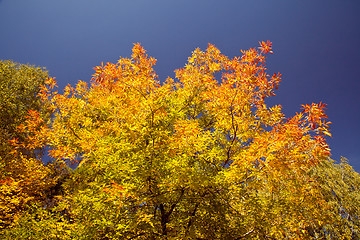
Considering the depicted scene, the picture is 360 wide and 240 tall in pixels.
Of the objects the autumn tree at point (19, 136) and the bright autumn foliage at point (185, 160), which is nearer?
the bright autumn foliage at point (185, 160)

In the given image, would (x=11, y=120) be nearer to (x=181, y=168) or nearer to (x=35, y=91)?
(x=35, y=91)

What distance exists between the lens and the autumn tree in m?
6.95

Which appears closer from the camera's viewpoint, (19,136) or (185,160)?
(185,160)

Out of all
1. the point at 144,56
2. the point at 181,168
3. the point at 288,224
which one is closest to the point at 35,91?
the point at 144,56

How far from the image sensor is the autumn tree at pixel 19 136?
6949mm

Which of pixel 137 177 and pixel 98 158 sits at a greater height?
pixel 98 158

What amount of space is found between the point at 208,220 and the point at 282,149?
102 inches

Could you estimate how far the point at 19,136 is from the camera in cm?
1027

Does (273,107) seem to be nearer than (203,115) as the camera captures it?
Yes

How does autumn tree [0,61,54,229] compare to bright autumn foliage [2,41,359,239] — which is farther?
autumn tree [0,61,54,229]

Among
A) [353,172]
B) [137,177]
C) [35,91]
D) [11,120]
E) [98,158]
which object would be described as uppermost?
[35,91]

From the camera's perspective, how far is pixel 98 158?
401 centimetres

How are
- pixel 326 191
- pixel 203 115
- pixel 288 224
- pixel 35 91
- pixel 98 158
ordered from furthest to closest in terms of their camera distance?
pixel 35 91 < pixel 326 191 < pixel 203 115 < pixel 288 224 < pixel 98 158

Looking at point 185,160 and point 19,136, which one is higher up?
point 19,136
